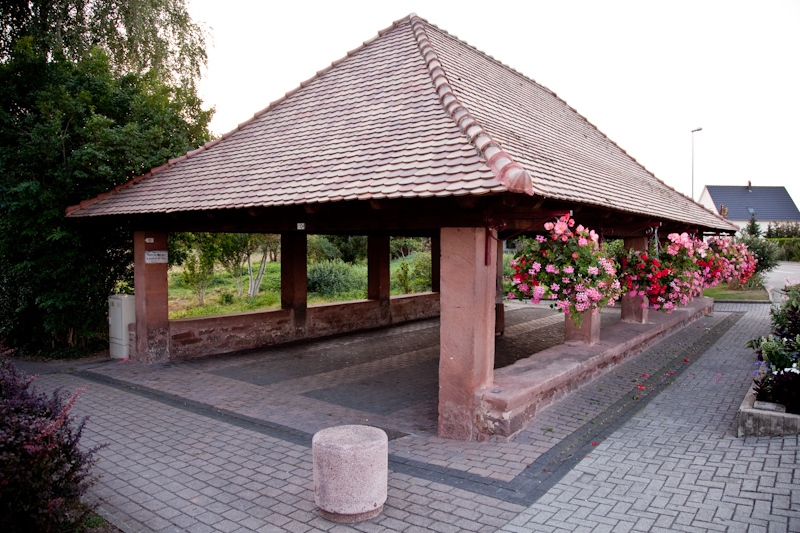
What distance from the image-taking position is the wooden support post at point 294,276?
36.1 ft

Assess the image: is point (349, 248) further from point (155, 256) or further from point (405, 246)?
point (155, 256)

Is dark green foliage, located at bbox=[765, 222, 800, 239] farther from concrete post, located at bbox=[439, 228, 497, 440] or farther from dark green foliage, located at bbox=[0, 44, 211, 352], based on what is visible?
dark green foliage, located at bbox=[0, 44, 211, 352]

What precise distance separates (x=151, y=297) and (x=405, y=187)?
5.86 meters

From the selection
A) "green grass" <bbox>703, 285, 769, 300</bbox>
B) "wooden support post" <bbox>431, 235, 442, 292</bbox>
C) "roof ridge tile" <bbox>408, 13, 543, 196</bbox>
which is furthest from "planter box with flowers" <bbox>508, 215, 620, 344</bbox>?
"green grass" <bbox>703, 285, 769, 300</bbox>

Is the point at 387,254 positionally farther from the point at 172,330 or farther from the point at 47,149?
the point at 47,149

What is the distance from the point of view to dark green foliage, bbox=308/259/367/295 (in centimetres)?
1947

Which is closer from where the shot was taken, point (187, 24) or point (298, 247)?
point (298, 247)

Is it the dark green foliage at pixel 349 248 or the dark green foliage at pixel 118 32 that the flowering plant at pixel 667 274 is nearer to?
the dark green foliage at pixel 118 32

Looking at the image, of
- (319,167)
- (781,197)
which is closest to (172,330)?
(319,167)

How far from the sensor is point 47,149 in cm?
880

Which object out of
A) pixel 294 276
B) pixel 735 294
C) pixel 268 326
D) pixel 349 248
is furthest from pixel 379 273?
pixel 735 294

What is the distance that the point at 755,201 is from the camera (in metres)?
53.6

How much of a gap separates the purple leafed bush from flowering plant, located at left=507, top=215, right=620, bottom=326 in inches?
169

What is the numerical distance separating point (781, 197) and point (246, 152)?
61.7 meters
